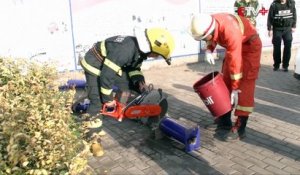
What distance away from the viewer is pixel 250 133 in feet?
16.7

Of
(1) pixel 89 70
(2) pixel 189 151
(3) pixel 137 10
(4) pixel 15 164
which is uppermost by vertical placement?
(3) pixel 137 10

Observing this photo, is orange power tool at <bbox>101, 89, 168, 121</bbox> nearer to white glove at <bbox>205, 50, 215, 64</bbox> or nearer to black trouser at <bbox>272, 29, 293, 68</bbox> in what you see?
white glove at <bbox>205, 50, 215, 64</bbox>

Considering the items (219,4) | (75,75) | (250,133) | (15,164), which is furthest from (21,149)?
(219,4)

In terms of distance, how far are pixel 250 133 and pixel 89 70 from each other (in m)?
2.36

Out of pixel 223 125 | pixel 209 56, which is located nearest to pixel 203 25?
pixel 209 56

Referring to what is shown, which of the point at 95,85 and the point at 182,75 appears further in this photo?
the point at 182,75

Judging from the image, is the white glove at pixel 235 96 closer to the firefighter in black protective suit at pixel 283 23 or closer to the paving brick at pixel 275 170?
the paving brick at pixel 275 170

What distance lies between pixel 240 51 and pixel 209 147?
4.16 ft

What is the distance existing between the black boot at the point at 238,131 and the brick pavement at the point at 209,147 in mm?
102

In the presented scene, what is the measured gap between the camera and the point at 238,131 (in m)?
4.94

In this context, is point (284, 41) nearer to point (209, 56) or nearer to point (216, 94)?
point (209, 56)

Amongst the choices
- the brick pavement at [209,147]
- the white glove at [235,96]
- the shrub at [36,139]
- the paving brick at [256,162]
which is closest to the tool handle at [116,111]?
the brick pavement at [209,147]

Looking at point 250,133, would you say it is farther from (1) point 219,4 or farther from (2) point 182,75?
(1) point 219,4

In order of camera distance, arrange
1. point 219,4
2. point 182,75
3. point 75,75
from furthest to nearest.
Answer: point 219,4 → point 182,75 → point 75,75
